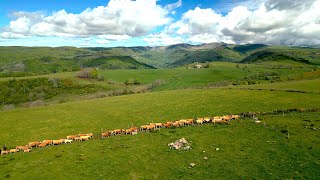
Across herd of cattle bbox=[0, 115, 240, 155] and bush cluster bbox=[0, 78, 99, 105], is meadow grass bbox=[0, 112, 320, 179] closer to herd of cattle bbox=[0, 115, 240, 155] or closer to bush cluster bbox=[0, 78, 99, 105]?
herd of cattle bbox=[0, 115, 240, 155]

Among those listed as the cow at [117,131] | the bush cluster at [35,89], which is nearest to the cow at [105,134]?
the cow at [117,131]

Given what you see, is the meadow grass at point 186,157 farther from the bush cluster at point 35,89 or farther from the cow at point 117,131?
the bush cluster at point 35,89

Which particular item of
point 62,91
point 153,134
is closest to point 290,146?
point 153,134

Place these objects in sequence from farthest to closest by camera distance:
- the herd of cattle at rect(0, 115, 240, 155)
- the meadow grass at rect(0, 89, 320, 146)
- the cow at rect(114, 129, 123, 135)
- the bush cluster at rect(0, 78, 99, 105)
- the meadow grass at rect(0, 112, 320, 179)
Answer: the bush cluster at rect(0, 78, 99, 105) < the meadow grass at rect(0, 89, 320, 146) < the cow at rect(114, 129, 123, 135) < the herd of cattle at rect(0, 115, 240, 155) < the meadow grass at rect(0, 112, 320, 179)

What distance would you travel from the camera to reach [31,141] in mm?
49844

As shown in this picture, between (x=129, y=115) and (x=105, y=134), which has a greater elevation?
(x=105, y=134)

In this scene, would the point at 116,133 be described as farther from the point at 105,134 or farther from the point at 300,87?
the point at 300,87

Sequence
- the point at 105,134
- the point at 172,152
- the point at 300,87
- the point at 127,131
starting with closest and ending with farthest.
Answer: the point at 172,152 < the point at 105,134 < the point at 127,131 < the point at 300,87

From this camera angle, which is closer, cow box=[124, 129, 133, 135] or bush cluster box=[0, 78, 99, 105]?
cow box=[124, 129, 133, 135]

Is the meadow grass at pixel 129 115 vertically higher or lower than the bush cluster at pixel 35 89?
higher

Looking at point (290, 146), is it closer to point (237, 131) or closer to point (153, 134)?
point (237, 131)

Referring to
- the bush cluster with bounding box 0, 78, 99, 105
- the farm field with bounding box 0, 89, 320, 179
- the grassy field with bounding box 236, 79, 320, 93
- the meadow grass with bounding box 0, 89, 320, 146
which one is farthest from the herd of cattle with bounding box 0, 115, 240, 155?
the bush cluster with bounding box 0, 78, 99, 105

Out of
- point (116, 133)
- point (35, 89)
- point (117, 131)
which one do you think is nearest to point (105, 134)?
point (116, 133)

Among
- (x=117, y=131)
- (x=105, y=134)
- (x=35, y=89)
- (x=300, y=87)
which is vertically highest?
(x=300, y=87)
